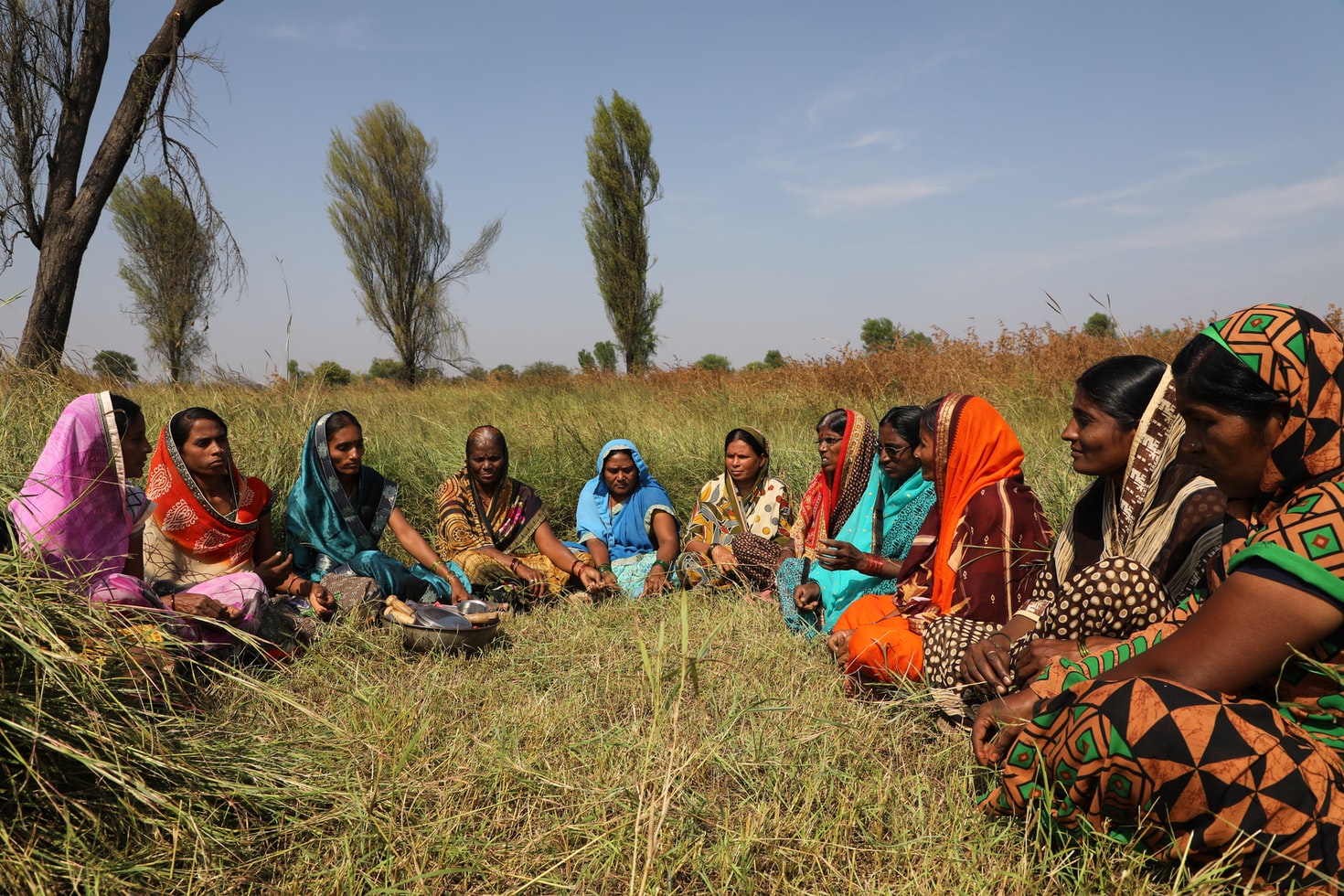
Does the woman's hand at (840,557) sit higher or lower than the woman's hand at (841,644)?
higher

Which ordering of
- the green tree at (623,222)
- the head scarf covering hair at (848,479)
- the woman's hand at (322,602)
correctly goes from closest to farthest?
the woman's hand at (322,602), the head scarf covering hair at (848,479), the green tree at (623,222)

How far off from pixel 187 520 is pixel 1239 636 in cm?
462

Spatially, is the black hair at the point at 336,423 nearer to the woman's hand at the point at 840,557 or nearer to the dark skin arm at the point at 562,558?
the dark skin arm at the point at 562,558

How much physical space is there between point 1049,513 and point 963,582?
1559 millimetres

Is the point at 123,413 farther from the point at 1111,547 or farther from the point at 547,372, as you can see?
the point at 547,372

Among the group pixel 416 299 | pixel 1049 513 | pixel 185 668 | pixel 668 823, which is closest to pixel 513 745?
pixel 668 823

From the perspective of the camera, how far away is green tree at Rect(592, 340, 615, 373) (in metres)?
14.6

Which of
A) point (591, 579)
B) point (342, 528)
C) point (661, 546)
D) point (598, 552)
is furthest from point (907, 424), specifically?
point (342, 528)

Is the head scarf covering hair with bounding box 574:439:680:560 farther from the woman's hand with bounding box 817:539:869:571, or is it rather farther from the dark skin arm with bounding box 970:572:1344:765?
the dark skin arm with bounding box 970:572:1344:765

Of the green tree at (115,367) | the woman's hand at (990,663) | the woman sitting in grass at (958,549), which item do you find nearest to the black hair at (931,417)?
the woman sitting in grass at (958,549)

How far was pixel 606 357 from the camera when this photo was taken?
82.9 feet

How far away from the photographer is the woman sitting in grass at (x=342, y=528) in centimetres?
514

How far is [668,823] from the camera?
222 cm

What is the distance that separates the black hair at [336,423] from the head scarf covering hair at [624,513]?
1.73m
